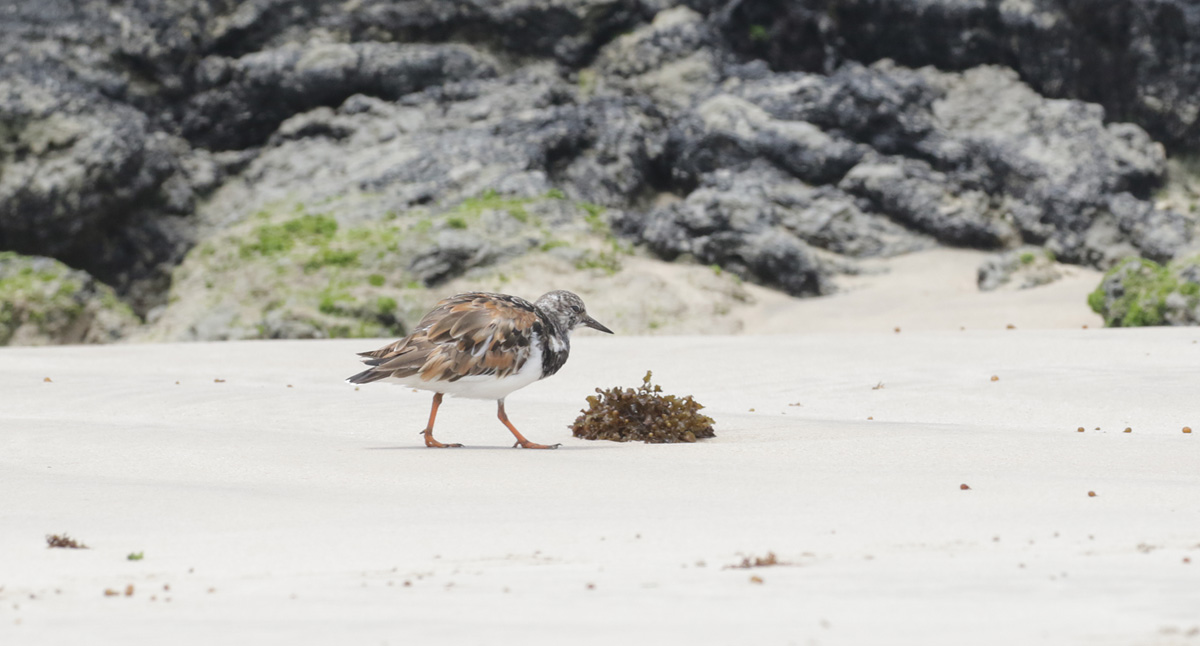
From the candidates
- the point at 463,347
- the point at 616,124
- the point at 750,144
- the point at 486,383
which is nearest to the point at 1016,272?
the point at 750,144

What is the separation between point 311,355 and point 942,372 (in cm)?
683

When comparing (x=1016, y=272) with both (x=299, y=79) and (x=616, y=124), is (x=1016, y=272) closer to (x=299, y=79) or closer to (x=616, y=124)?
(x=616, y=124)

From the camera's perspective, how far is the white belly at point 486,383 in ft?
24.2

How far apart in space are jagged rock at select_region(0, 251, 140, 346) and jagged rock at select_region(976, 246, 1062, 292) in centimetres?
1345

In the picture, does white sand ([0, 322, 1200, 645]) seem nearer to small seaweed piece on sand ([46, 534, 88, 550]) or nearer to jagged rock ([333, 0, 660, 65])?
small seaweed piece on sand ([46, 534, 88, 550])

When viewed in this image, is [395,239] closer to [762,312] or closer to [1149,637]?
[762,312]

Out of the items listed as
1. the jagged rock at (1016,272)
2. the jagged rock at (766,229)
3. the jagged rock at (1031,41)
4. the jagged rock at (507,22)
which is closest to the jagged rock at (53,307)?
the jagged rock at (507,22)

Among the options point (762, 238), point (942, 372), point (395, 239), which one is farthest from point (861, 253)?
point (942, 372)

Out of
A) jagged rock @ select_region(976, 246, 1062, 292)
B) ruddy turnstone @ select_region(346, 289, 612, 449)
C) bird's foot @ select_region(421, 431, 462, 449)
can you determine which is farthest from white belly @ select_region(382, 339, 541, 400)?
jagged rock @ select_region(976, 246, 1062, 292)

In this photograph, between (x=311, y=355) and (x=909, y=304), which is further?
(x=909, y=304)

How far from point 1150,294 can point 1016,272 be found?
11.6 ft

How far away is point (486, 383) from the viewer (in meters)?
7.40

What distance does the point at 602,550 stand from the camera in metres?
4.51

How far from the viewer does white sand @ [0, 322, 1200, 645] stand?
11.4 feet
